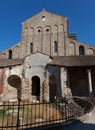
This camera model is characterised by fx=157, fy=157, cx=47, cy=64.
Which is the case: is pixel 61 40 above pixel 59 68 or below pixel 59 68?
above

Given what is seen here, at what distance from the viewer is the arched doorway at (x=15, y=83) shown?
71.4 ft

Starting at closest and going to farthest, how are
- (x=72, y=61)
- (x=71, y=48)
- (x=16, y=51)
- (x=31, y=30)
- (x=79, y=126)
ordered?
(x=79, y=126) < (x=72, y=61) < (x=71, y=48) < (x=16, y=51) < (x=31, y=30)

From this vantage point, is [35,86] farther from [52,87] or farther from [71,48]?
[71,48]

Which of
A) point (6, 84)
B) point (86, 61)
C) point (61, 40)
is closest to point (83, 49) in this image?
point (61, 40)

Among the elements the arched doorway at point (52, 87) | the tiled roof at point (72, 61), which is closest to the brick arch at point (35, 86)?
the arched doorway at point (52, 87)

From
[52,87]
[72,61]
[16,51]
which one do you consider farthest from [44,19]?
[52,87]

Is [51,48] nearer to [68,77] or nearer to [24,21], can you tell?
[24,21]

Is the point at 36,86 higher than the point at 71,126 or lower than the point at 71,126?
higher

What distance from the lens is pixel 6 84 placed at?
2122 centimetres

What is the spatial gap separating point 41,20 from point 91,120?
A: 2872 centimetres

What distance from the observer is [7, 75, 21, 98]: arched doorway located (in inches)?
857

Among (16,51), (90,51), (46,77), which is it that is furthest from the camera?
(16,51)

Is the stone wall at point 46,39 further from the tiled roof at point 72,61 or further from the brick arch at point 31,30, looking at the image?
the tiled roof at point 72,61

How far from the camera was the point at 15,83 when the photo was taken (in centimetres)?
2242
